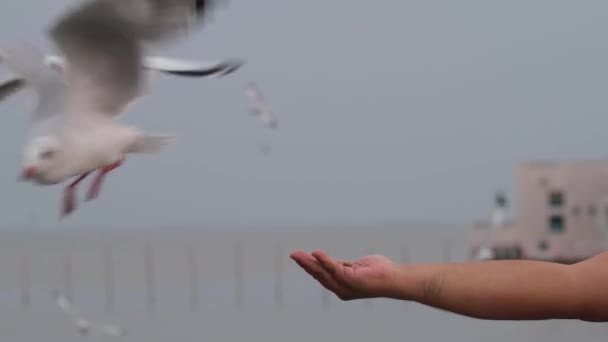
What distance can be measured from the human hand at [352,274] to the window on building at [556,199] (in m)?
23.1

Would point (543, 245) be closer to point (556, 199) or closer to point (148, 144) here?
point (556, 199)

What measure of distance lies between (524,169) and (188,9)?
21.6 meters

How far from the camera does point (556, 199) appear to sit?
23656 mm

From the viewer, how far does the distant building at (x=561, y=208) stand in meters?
23.5

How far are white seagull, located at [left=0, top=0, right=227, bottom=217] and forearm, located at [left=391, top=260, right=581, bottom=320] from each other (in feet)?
5.14

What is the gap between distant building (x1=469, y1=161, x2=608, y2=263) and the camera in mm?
23516

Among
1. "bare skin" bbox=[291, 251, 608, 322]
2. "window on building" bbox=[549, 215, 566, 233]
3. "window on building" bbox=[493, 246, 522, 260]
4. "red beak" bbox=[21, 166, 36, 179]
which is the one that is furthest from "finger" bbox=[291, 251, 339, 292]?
"window on building" bbox=[493, 246, 522, 260]

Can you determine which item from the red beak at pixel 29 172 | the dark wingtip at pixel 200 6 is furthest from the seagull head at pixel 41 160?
the dark wingtip at pixel 200 6

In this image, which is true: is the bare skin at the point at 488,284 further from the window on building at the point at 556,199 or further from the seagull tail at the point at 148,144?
the window on building at the point at 556,199

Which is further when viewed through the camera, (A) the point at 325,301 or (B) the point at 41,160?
(A) the point at 325,301

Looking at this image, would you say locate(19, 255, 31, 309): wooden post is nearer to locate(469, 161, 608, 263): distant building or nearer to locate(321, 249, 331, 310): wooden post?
locate(321, 249, 331, 310): wooden post

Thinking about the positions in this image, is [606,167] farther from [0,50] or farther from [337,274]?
[337,274]

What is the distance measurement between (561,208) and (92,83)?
21.3 meters

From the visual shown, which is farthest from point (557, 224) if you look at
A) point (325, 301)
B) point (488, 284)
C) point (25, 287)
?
point (488, 284)
